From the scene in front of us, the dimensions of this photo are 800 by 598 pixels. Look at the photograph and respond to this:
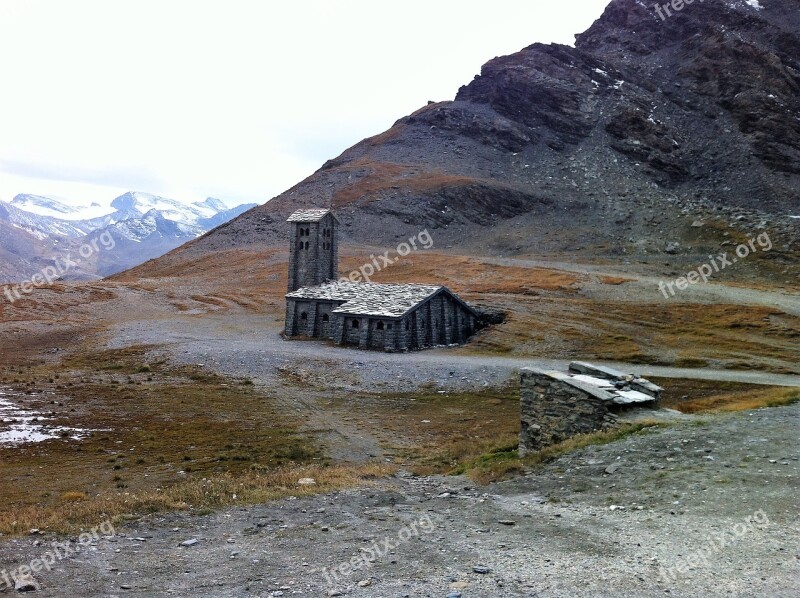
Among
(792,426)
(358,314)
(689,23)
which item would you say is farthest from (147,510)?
(689,23)

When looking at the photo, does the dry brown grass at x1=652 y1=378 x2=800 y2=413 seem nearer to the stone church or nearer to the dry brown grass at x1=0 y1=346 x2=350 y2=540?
the dry brown grass at x1=0 y1=346 x2=350 y2=540

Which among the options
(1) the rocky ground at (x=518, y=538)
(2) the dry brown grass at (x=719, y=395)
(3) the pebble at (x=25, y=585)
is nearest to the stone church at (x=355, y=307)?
(2) the dry brown grass at (x=719, y=395)

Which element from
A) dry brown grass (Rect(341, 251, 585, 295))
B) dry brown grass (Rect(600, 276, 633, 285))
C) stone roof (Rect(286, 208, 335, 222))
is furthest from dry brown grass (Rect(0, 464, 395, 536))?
dry brown grass (Rect(600, 276, 633, 285))

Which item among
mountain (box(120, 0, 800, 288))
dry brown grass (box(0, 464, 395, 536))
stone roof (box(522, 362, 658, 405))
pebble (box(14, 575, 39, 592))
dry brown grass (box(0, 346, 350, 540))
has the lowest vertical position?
dry brown grass (box(0, 346, 350, 540))

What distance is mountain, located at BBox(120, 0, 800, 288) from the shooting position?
103562 millimetres

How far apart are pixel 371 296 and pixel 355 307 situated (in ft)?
6.94

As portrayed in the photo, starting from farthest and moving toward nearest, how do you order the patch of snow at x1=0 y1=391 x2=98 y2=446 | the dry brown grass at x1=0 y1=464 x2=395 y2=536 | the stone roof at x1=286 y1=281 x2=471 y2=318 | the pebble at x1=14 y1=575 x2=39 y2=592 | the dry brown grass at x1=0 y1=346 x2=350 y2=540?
1. the stone roof at x1=286 y1=281 x2=471 y2=318
2. the patch of snow at x1=0 y1=391 x2=98 y2=446
3. the dry brown grass at x1=0 y1=346 x2=350 y2=540
4. the dry brown grass at x1=0 y1=464 x2=395 y2=536
5. the pebble at x1=14 y1=575 x2=39 y2=592

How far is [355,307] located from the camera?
155 ft

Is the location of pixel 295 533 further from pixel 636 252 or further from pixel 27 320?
pixel 636 252

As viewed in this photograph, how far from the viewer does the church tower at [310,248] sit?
5425cm

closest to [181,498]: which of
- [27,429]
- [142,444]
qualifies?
[142,444]

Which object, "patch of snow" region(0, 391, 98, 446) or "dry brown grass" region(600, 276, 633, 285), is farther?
"dry brown grass" region(600, 276, 633, 285)

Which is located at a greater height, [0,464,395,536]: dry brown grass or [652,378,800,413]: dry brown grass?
[652,378,800,413]: dry brown grass

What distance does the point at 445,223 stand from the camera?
110812 millimetres
